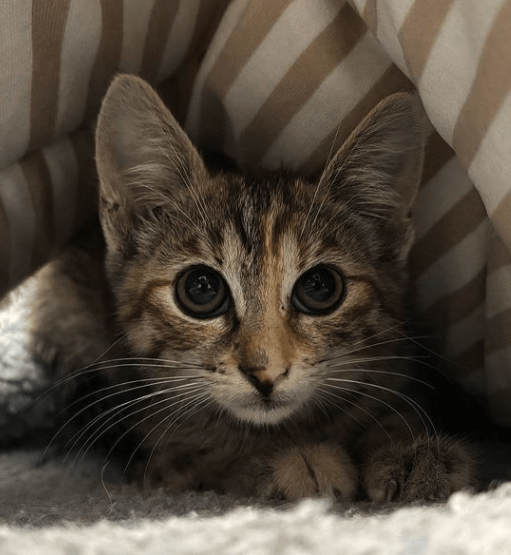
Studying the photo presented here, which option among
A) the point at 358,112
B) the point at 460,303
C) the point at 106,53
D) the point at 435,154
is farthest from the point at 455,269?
the point at 106,53

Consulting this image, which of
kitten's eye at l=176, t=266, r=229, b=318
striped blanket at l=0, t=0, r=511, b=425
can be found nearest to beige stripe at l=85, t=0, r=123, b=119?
striped blanket at l=0, t=0, r=511, b=425

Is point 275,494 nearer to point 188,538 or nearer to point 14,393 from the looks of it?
point 188,538

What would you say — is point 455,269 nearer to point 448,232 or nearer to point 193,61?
point 448,232

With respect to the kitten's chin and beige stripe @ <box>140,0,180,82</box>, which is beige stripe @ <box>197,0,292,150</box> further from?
the kitten's chin

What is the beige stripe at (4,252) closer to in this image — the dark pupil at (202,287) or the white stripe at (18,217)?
the white stripe at (18,217)

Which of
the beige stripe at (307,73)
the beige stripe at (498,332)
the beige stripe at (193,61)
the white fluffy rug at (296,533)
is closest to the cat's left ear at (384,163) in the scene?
the beige stripe at (307,73)

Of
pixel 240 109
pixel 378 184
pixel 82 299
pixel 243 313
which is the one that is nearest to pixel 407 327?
pixel 378 184
